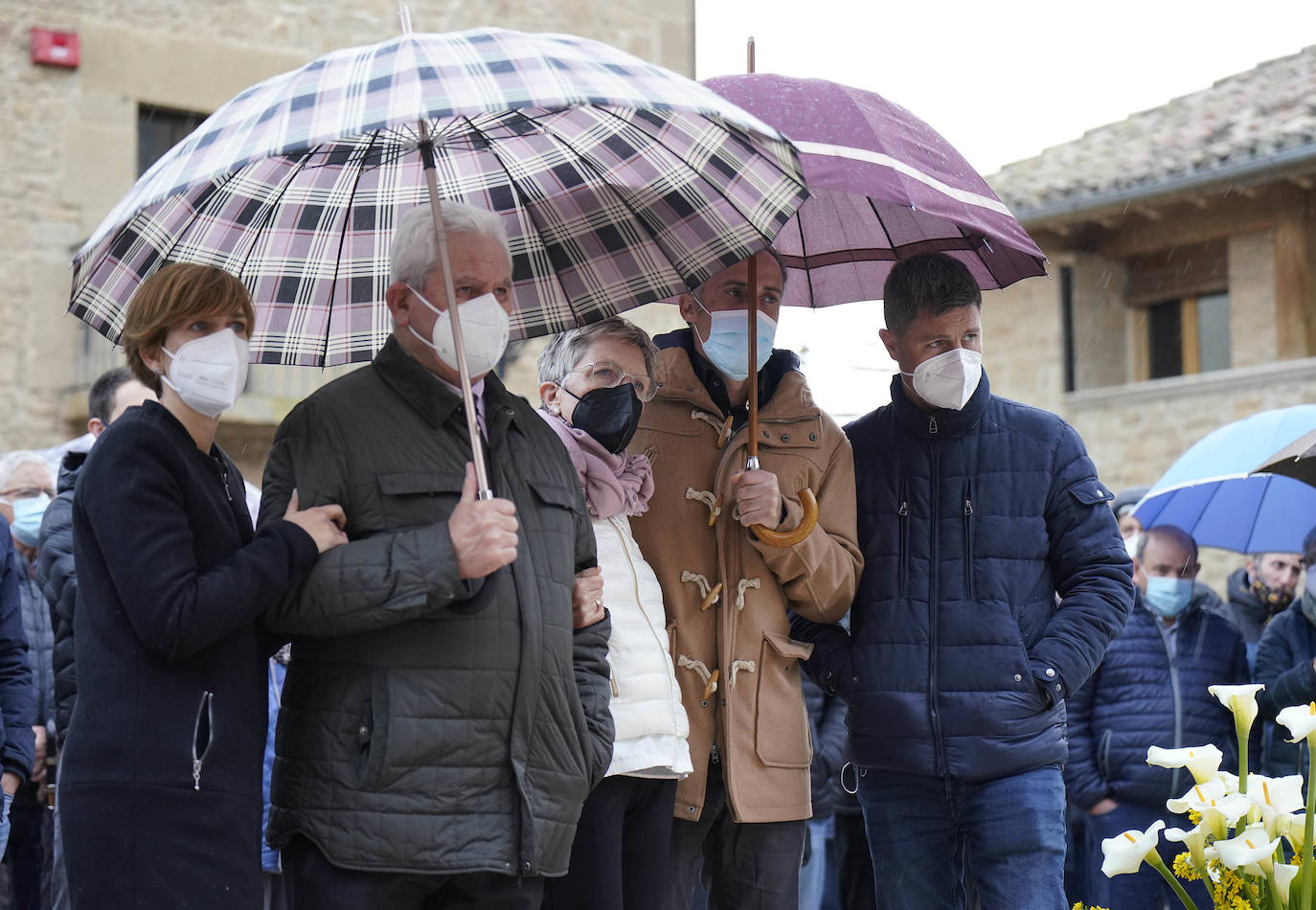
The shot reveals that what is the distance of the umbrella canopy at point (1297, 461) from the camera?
4969 millimetres

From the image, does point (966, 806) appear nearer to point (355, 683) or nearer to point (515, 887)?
point (515, 887)

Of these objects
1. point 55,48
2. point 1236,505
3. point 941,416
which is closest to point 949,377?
point 941,416

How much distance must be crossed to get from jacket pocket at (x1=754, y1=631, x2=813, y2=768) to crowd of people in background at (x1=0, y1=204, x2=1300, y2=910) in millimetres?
10

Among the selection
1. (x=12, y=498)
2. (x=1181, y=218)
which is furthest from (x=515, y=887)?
(x=1181, y=218)

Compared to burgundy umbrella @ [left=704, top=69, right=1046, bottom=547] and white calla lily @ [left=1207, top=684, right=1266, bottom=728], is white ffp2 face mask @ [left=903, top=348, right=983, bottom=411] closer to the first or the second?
burgundy umbrella @ [left=704, top=69, right=1046, bottom=547]

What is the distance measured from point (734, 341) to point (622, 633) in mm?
868

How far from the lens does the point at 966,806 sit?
401cm

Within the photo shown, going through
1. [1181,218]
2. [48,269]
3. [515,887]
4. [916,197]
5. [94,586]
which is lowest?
[515,887]

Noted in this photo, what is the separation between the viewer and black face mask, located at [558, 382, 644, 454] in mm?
3666

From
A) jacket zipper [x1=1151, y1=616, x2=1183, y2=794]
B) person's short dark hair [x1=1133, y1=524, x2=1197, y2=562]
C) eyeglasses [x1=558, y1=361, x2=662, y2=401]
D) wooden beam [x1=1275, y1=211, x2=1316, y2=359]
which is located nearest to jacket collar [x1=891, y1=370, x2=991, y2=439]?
eyeglasses [x1=558, y1=361, x2=662, y2=401]

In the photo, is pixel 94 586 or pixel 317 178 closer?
pixel 94 586

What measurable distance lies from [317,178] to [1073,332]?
17009 mm

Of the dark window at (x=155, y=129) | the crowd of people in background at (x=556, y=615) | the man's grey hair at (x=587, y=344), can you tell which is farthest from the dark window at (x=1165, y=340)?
the man's grey hair at (x=587, y=344)

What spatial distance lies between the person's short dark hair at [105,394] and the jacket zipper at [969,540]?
9.14 feet
